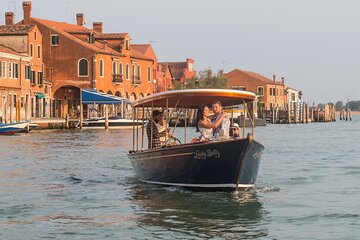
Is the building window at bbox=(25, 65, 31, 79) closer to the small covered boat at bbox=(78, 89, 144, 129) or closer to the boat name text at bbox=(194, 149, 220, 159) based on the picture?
the small covered boat at bbox=(78, 89, 144, 129)

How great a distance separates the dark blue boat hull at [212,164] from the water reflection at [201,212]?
232mm

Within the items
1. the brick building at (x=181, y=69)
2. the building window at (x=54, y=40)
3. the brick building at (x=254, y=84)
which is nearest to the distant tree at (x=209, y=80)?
the brick building at (x=254, y=84)

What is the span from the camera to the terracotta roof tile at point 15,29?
58406mm

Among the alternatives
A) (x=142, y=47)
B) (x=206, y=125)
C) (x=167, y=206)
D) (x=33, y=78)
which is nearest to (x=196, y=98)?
(x=206, y=125)

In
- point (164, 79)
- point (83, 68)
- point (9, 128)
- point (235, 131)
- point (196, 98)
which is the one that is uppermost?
point (164, 79)

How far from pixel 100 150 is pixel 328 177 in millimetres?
13368

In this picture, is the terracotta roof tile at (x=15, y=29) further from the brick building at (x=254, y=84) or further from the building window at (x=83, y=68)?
the brick building at (x=254, y=84)

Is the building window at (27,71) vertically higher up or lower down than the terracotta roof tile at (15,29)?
lower down

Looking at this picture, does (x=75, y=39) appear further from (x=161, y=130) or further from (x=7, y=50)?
(x=161, y=130)

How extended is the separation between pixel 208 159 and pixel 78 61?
50144mm

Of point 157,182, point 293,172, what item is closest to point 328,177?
point 293,172

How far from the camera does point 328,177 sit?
822 inches

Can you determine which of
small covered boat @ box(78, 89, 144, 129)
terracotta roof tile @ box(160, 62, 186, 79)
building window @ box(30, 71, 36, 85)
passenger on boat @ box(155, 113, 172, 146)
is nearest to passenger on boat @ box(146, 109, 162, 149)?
passenger on boat @ box(155, 113, 172, 146)

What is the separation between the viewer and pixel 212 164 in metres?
14.9
